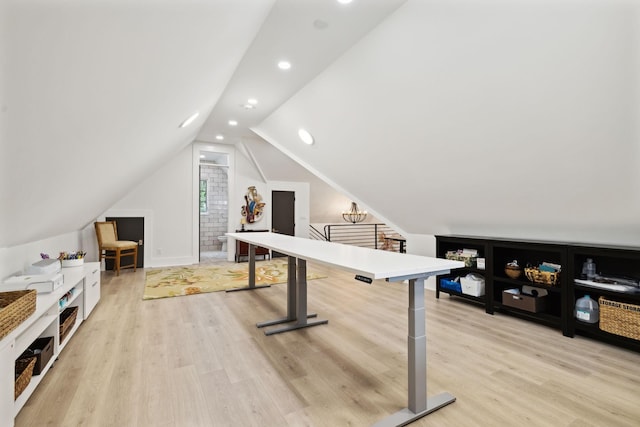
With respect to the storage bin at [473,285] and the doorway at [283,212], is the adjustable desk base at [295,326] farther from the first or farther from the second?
the doorway at [283,212]

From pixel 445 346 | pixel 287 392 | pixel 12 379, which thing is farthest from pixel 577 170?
pixel 12 379

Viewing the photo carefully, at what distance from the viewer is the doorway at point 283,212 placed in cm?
771

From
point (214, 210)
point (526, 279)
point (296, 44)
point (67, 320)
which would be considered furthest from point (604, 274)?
→ point (214, 210)

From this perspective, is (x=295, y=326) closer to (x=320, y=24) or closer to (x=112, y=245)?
(x=320, y=24)

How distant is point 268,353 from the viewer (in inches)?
97.3

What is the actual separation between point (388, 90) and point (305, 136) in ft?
6.20

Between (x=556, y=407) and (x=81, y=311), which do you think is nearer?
(x=556, y=407)

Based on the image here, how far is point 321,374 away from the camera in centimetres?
215

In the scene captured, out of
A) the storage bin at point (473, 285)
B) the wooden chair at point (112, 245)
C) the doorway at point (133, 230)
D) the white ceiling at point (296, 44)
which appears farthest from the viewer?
the doorway at point (133, 230)

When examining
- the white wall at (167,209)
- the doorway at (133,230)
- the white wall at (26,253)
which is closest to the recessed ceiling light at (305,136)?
the white wall at (26,253)

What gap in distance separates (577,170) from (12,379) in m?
3.66

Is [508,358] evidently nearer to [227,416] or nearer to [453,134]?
[453,134]

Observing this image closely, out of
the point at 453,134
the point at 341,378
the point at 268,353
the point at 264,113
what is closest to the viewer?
the point at 341,378

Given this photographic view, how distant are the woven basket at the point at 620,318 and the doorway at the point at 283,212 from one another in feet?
19.8
